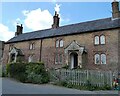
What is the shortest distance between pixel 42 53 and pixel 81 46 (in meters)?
9.63

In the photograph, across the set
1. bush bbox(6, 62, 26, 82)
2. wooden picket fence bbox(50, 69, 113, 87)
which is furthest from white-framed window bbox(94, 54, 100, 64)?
bush bbox(6, 62, 26, 82)

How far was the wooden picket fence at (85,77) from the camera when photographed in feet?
58.2

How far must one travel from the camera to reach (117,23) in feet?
89.6

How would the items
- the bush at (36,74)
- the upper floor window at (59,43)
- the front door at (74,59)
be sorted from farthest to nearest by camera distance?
the upper floor window at (59,43) < the front door at (74,59) < the bush at (36,74)

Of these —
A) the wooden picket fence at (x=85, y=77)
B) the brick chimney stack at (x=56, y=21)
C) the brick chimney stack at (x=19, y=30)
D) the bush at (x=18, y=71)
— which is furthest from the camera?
the brick chimney stack at (x=19, y=30)

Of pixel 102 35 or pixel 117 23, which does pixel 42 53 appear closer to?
pixel 102 35

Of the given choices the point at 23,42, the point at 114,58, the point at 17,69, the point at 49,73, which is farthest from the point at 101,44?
the point at 23,42

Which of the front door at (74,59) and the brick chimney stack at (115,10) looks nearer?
the brick chimney stack at (115,10)

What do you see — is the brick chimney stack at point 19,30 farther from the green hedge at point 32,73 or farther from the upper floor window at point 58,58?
the green hedge at point 32,73

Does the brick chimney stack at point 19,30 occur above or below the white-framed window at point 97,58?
above

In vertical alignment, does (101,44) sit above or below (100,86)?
above

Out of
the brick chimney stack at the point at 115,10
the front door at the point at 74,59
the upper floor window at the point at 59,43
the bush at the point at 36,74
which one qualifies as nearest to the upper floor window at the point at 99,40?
the brick chimney stack at the point at 115,10

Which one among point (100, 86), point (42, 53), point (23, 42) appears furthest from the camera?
point (23, 42)

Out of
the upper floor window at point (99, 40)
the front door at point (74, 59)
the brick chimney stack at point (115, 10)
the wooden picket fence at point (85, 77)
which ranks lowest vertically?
the wooden picket fence at point (85, 77)
